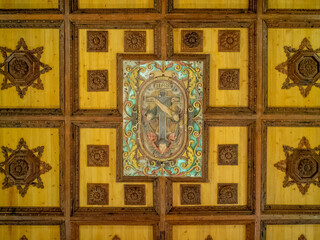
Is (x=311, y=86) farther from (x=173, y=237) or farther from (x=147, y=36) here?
(x=173, y=237)

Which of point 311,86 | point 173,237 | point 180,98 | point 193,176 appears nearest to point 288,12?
point 311,86

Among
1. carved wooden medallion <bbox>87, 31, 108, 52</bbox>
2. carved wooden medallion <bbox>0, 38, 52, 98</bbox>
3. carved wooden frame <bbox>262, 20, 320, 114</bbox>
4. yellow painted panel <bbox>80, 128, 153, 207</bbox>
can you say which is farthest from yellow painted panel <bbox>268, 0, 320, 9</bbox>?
carved wooden medallion <bbox>0, 38, 52, 98</bbox>

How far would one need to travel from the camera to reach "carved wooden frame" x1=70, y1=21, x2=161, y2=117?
462 cm

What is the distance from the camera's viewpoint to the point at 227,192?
4.81 meters

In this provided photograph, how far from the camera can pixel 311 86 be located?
4719 mm

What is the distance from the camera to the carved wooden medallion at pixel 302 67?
4656mm

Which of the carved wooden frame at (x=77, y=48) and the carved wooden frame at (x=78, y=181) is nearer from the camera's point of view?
the carved wooden frame at (x=77, y=48)

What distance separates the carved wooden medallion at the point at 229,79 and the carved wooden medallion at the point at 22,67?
300 cm

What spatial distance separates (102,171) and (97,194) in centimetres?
42

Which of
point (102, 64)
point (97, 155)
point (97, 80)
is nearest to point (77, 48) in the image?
point (102, 64)

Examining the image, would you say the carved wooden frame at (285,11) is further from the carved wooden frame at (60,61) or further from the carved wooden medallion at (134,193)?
the carved wooden medallion at (134,193)

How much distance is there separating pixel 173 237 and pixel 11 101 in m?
3.75

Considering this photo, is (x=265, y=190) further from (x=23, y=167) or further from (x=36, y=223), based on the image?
(x=23, y=167)

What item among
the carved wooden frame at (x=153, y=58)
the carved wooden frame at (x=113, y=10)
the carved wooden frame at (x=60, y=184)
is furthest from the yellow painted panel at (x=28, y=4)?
the carved wooden frame at (x=60, y=184)
